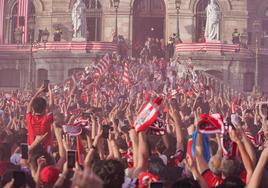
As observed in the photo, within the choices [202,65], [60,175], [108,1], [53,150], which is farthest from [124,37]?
[60,175]

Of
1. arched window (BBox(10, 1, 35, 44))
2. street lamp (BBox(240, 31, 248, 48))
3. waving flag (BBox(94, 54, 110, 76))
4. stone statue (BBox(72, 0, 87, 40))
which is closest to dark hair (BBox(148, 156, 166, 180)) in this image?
waving flag (BBox(94, 54, 110, 76))

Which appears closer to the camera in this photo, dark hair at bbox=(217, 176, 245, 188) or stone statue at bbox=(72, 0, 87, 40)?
dark hair at bbox=(217, 176, 245, 188)

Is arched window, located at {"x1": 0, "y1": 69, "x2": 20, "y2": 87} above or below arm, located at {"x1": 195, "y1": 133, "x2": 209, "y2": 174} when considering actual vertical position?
above

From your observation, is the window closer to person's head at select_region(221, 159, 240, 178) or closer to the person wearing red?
the person wearing red

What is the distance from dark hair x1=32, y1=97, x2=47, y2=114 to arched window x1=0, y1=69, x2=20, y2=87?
111 feet

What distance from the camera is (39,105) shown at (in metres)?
9.77

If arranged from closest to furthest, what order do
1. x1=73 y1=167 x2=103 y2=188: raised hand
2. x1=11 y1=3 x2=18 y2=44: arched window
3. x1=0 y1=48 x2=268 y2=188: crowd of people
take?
x1=73 y1=167 x2=103 y2=188: raised hand → x1=0 y1=48 x2=268 y2=188: crowd of people → x1=11 y1=3 x2=18 y2=44: arched window

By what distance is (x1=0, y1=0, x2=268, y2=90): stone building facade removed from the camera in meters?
42.5

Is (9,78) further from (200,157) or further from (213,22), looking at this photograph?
(200,157)

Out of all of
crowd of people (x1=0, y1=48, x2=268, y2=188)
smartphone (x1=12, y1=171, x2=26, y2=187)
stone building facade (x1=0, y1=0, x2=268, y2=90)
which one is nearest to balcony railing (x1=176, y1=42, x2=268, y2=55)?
stone building facade (x1=0, y1=0, x2=268, y2=90)

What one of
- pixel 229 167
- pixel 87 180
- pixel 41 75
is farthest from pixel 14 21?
pixel 87 180

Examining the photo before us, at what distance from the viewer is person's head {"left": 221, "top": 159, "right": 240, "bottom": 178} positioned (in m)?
6.58

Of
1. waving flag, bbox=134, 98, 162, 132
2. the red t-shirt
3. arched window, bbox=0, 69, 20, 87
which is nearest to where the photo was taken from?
waving flag, bbox=134, 98, 162, 132

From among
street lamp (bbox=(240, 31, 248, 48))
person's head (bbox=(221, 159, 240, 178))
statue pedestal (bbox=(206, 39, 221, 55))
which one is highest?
street lamp (bbox=(240, 31, 248, 48))
